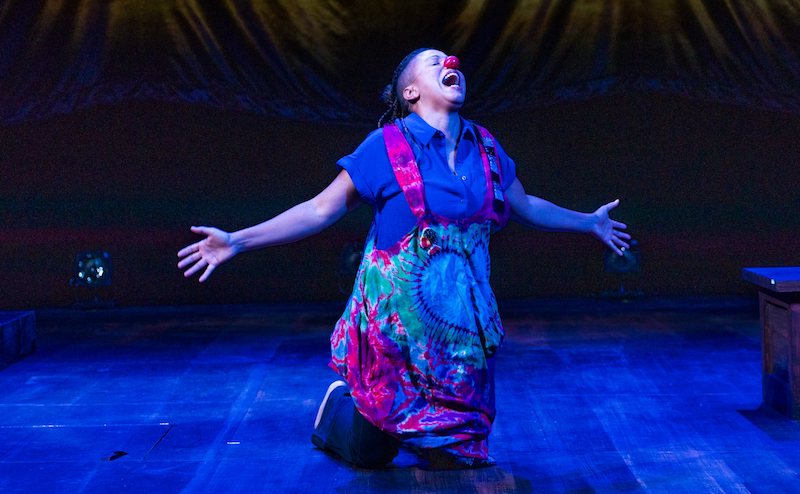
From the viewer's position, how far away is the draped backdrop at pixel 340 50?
6426mm

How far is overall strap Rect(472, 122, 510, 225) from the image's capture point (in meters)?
2.98

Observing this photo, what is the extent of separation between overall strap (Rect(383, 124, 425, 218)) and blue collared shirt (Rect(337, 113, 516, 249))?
0.02 m

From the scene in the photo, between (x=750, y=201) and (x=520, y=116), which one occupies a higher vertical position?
(x=520, y=116)

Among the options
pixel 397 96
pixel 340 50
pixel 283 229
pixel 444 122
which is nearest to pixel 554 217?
pixel 444 122

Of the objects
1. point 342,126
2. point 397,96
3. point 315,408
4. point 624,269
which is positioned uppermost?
point 342,126

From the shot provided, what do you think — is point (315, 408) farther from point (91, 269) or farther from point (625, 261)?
point (625, 261)

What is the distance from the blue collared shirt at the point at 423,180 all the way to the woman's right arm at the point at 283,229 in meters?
0.07

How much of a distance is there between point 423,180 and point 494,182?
23cm

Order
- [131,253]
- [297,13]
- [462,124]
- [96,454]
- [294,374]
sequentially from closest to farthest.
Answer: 1. [462,124]
2. [96,454]
3. [294,374]
4. [297,13]
5. [131,253]

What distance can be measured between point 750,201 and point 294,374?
3.91 meters

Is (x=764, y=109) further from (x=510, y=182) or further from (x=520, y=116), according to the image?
(x=510, y=182)

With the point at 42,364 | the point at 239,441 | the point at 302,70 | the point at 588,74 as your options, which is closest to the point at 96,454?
the point at 239,441

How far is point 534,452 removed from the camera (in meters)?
3.27

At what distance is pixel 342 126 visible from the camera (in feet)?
22.7
